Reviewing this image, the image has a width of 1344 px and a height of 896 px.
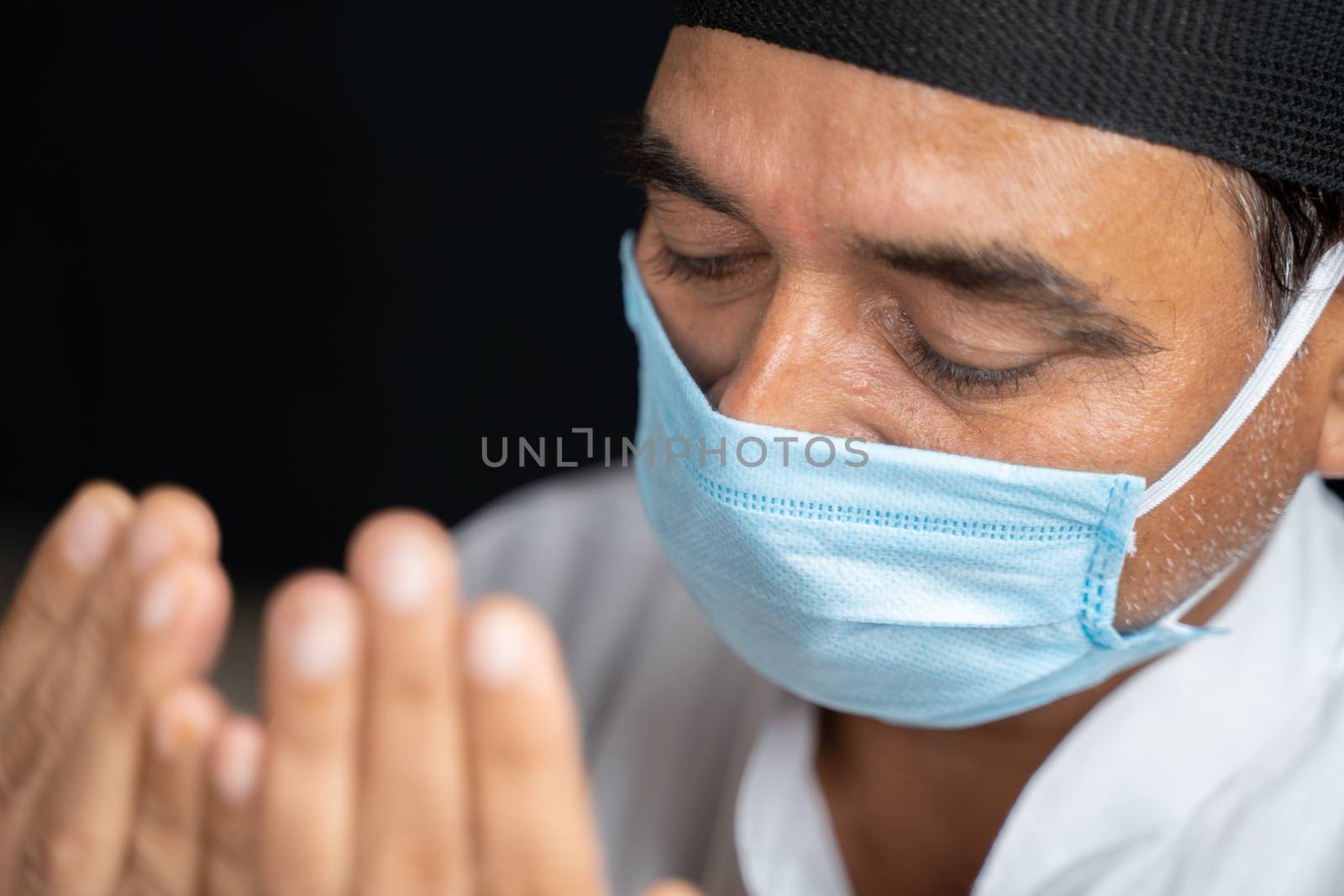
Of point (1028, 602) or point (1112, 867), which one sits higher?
point (1028, 602)

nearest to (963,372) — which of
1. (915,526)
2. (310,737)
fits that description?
(915,526)

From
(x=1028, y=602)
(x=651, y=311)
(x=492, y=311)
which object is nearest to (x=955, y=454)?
(x=1028, y=602)

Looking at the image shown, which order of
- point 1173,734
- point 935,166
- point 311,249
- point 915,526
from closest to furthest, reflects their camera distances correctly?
point 935,166 → point 915,526 → point 1173,734 → point 311,249

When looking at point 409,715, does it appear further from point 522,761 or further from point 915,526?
point 915,526

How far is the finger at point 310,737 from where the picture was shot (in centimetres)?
62

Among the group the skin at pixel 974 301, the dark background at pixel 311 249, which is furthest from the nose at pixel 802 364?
the dark background at pixel 311 249

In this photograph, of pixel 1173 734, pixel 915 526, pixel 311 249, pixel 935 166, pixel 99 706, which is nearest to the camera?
pixel 99 706

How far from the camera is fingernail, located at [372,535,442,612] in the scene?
0.61 m

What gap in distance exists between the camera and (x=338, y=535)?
104 inches

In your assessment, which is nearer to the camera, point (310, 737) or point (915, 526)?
point (310, 737)

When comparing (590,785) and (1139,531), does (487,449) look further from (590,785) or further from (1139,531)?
(1139,531)

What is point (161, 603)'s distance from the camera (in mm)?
677

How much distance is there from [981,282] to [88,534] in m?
0.52

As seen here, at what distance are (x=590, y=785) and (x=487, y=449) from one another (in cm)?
112
